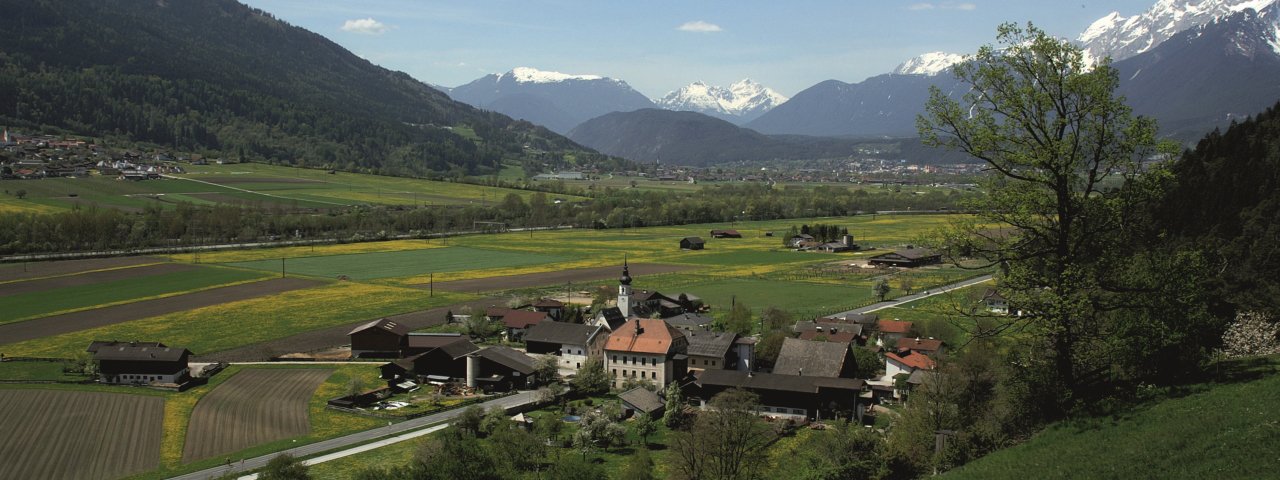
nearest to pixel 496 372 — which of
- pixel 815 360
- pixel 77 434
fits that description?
pixel 815 360

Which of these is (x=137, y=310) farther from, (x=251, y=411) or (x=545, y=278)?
(x=545, y=278)

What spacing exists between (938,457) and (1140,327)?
7.65 metres

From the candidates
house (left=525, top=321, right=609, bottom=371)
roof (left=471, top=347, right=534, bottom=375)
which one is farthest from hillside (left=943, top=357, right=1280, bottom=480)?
house (left=525, top=321, right=609, bottom=371)

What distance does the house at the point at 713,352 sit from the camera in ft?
129

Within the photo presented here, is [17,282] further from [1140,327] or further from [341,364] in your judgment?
[1140,327]

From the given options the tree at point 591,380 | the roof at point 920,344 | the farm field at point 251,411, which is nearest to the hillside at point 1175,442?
the tree at point 591,380

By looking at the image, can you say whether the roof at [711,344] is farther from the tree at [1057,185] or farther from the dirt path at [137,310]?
the dirt path at [137,310]

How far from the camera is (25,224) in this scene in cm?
8212

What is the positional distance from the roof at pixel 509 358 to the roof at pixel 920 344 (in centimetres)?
1788

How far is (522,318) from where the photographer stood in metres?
50.4

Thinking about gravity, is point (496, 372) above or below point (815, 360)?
below

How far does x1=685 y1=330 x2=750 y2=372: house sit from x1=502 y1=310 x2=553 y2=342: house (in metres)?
11.2

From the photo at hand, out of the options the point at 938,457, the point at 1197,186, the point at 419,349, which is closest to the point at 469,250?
the point at 419,349

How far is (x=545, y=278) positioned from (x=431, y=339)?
26984 mm
